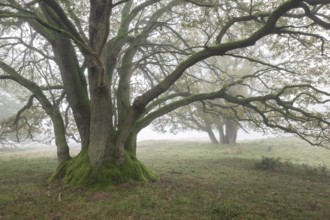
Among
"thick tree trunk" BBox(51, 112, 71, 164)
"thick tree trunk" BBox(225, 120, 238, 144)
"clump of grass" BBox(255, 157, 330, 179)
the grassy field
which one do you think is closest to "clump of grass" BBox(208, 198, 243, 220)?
the grassy field

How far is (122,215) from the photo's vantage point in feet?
27.0

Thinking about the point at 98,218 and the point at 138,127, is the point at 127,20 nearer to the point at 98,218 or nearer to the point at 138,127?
the point at 138,127

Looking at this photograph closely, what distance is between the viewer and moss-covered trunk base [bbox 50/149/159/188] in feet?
36.9

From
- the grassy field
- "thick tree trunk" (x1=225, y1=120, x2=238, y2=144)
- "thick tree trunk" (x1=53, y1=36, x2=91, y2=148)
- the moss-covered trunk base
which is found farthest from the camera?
"thick tree trunk" (x1=225, y1=120, x2=238, y2=144)

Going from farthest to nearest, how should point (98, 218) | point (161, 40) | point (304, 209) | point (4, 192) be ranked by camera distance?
point (161, 40) < point (4, 192) < point (304, 209) < point (98, 218)

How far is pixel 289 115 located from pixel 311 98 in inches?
69.0

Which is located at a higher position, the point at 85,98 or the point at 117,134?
the point at 85,98

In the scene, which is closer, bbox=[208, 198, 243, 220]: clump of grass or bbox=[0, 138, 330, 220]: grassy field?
bbox=[208, 198, 243, 220]: clump of grass

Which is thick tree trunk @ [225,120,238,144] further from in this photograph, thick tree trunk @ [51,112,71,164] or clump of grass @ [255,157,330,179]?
thick tree trunk @ [51,112,71,164]

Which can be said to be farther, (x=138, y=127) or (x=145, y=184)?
(x=138, y=127)

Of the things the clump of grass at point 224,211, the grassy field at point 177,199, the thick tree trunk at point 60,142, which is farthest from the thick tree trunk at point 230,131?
the clump of grass at point 224,211

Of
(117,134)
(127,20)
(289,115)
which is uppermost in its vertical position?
(127,20)

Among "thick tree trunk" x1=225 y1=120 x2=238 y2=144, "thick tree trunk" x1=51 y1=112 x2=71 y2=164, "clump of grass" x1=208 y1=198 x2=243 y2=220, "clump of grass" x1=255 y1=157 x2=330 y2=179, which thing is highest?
"thick tree trunk" x1=225 y1=120 x2=238 y2=144

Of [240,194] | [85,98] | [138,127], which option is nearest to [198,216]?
[240,194]
